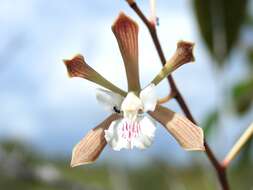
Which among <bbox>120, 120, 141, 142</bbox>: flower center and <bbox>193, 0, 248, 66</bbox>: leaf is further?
<bbox>193, 0, 248, 66</bbox>: leaf

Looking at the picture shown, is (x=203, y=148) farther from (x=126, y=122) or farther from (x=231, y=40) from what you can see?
(x=231, y=40)

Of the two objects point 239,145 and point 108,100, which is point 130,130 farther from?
point 239,145

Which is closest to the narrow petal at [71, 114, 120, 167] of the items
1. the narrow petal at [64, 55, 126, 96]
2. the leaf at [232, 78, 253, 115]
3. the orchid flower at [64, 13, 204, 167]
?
the orchid flower at [64, 13, 204, 167]

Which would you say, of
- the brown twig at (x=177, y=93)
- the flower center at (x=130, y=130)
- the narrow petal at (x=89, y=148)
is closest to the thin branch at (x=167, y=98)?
the brown twig at (x=177, y=93)

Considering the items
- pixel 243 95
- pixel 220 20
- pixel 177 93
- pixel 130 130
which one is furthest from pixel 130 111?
pixel 220 20

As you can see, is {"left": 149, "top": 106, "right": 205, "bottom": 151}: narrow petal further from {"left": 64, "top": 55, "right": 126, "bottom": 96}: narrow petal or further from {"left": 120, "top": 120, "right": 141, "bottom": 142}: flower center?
{"left": 64, "top": 55, "right": 126, "bottom": 96}: narrow petal

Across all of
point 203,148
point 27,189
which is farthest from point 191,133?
point 27,189
